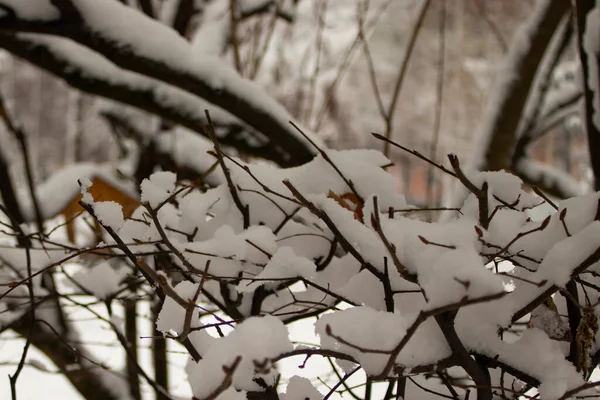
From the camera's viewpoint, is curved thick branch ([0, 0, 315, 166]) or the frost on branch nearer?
the frost on branch

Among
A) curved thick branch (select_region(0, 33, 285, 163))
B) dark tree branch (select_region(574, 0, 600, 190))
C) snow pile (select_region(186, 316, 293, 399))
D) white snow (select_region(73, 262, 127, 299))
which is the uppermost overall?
curved thick branch (select_region(0, 33, 285, 163))

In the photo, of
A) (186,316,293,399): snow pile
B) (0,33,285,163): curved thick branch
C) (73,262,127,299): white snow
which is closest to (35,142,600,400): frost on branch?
(186,316,293,399): snow pile

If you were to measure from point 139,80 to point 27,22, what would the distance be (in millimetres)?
464

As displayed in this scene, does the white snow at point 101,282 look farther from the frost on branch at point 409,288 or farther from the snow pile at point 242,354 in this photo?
the snow pile at point 242,354

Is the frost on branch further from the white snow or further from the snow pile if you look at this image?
the white snow

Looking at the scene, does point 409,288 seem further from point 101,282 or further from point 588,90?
point 588,90

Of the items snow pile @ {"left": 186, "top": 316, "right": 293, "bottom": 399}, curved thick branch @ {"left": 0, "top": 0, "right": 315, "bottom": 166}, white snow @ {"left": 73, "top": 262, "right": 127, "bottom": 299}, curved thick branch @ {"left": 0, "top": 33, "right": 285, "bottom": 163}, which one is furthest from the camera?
curved thick branch @ {"left": 0, "top": 33, "right": 285, "bottom": 163}

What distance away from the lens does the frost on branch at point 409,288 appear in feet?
1.61

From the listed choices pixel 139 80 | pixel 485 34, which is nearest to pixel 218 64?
pixel 139 80

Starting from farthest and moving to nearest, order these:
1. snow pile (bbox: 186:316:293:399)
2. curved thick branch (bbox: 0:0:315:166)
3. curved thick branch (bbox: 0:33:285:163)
Answer: curved thick branch (bbox: 0:33:285:163) < curved thick branch (bbox: 0:0:315:166) < snow pile (bbox: 186:316:293:399)

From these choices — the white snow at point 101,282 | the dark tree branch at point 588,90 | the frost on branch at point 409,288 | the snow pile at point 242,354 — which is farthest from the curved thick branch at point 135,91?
the snow pile at point 242,354

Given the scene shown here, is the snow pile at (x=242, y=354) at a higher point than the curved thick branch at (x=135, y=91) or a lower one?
lower

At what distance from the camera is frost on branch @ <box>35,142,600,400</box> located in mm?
490

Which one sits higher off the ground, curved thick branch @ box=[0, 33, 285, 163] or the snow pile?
curved thick branch @ box=[0, 33, 285, 163]
